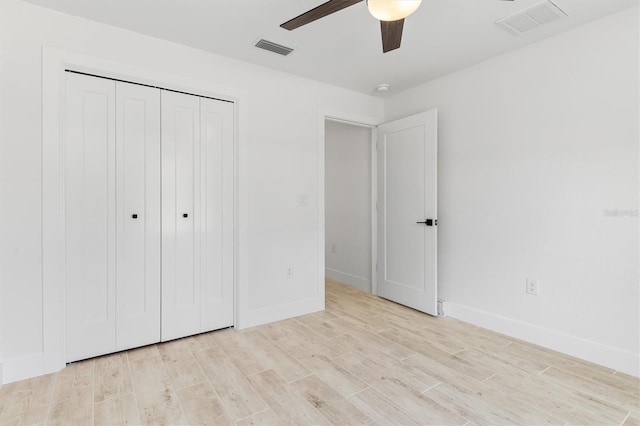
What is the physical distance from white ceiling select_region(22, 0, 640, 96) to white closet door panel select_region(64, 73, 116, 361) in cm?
60

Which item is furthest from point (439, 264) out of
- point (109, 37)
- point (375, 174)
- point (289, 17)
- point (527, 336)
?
point (109, 37)

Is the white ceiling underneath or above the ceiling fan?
above

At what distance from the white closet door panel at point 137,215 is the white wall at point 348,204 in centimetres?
254

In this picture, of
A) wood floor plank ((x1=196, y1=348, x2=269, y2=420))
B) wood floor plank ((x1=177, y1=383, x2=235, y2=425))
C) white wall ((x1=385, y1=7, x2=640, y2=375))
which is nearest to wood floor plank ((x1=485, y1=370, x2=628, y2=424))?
white wall ((x1=385, y1=7, x2=640, y2=375))

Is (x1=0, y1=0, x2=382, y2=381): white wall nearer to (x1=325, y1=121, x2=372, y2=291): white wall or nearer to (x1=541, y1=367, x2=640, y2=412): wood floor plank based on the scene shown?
(x1=325, y1=121, x2=372, y2=291): white wall

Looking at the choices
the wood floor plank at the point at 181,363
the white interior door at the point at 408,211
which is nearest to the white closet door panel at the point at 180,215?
the wood floor plank at the point at 181,363

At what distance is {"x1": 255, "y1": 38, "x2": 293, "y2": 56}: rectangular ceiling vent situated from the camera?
8.72 ft

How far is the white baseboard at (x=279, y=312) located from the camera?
10.0 ft

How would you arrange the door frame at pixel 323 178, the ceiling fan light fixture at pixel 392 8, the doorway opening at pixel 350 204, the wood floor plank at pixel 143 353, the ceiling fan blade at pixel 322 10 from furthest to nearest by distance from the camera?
1. the doorway opening at pixel 350 204
2. the door frame at pixel 323 178
3. the wood floor plank at pixel 143 353
4. the ceiling fan blade at pixel 322 10
5. the ceiling fan light fixture at pixel 392 8

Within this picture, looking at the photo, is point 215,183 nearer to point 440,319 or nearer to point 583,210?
point 440,319

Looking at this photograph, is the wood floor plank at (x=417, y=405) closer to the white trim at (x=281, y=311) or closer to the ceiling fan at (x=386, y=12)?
the white trim at (x=281, y=311)

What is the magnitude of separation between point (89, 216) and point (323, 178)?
2.11 metres

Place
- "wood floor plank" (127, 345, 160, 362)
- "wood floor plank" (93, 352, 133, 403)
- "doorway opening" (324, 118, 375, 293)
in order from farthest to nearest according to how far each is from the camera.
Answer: "doorway opening" (324, 118, 375, 293) → "wood floor plank" (127, 345, 160, 362) → "wood floor plank" (93, 352, 133, 403)

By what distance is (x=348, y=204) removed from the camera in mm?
4656
